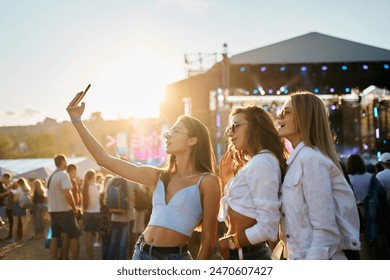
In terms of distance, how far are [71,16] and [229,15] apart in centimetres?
114

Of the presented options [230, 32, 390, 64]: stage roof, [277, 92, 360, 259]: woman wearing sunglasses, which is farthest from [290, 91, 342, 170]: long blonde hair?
[230, 32, 390, 64]: stage roof

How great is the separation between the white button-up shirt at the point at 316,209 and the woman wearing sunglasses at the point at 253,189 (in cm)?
7

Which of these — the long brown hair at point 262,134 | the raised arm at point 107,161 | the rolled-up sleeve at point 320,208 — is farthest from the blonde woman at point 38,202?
the rolled-up sleeve at point 320,208

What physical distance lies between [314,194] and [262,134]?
0.42 meters

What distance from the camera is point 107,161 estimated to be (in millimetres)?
2379

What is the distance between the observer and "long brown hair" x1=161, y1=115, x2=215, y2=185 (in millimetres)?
2348

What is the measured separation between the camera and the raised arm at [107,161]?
236cm

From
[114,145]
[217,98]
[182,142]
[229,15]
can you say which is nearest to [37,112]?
[229,15]

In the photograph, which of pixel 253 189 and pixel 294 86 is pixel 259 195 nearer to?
pixel 253 189

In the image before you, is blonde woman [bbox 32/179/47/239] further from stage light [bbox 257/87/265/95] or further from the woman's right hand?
stage light [bbox 257/87/265/95]

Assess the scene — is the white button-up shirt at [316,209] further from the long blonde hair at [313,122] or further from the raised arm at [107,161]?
the raised arm at [107,161]

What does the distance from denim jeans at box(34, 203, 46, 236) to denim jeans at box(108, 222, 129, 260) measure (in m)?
3.35
